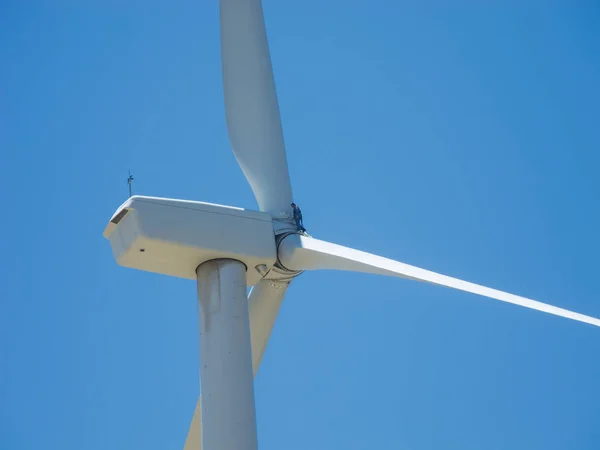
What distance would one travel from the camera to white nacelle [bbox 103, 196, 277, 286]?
13.8 meters

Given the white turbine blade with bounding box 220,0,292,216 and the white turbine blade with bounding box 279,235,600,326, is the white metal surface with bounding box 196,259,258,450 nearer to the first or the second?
the white turbine blade with bounding box 279,235,600,326

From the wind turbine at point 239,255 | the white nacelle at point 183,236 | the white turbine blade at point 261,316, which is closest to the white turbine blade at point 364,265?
the wind turbine at point 239,255

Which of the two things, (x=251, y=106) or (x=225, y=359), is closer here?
(x=225, y=359)

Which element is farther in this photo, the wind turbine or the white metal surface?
the wind turbine

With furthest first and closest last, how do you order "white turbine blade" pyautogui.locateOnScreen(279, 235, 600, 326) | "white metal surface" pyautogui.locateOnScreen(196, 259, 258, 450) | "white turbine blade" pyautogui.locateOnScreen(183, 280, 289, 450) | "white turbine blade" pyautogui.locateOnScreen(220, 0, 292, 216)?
"white turbine blade" pyautogui.locateOnScreen(220, 0, 292, 216)
"white turbine blade" pyautogui.locateOnScreen(183, 280, 289, 450)
"white metal surface" pyautogui.locateOnScreen(196, 259, 258, 450)
"white turbine blade" pyautogui.locateOnScreen(279, 235, 600, 326)

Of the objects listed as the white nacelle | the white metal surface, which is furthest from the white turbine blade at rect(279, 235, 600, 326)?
the white metal surface

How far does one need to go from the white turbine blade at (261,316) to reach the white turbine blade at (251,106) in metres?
1.40

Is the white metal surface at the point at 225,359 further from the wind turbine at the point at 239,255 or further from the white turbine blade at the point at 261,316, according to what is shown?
the white turbine blade at the point at 261,316

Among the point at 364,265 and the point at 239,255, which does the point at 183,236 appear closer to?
the point at 239,255

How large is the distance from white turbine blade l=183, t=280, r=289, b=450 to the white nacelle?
2.77ft

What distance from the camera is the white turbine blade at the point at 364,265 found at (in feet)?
41.8

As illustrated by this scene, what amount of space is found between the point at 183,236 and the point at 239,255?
95 cm

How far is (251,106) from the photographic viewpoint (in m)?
16.5

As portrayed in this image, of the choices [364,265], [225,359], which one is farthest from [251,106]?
[225,359]
